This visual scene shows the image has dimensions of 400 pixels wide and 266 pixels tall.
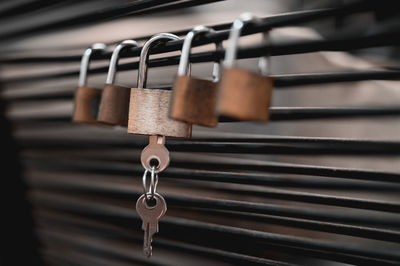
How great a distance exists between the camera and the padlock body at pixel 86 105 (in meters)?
1.05

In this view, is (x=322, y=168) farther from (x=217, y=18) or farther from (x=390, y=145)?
(x=217, y=18)

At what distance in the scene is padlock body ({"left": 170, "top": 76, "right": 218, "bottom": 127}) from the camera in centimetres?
75

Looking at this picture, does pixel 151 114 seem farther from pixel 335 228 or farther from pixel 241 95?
pixel 335 228

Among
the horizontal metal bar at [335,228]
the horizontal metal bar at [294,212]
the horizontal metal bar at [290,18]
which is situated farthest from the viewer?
the horizontal metal bar at [294,212]

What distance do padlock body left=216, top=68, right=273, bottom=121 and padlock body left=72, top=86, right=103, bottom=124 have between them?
462 mm

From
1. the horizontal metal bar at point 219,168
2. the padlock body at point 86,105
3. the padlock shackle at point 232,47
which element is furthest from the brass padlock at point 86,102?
the padlock shackle at point 232,47

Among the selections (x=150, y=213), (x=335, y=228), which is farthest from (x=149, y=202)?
(x=335, y=228)

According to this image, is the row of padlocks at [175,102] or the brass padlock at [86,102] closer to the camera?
the row of padlocks at [175,102]

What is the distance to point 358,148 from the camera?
40.8 inches

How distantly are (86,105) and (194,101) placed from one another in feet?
1.29

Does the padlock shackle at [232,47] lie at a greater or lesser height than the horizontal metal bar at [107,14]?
lesser

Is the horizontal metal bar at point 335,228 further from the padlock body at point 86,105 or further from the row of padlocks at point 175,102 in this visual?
the padlock body at point 86,105

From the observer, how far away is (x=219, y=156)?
1494mm

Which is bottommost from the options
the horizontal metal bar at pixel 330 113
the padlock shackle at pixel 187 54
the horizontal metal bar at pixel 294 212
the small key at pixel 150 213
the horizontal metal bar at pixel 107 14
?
the small key at pixel 150 213
